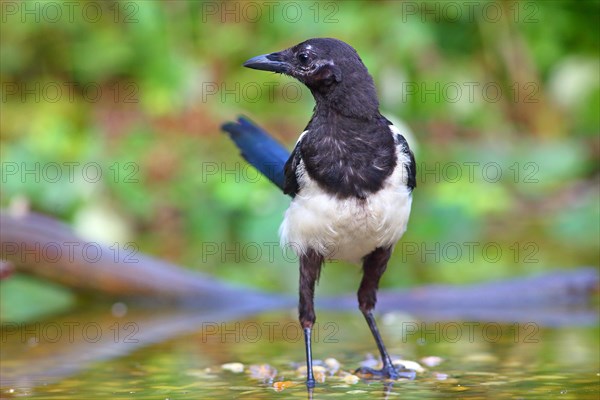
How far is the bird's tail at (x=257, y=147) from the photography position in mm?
4332

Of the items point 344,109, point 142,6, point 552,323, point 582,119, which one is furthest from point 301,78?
point 582,119

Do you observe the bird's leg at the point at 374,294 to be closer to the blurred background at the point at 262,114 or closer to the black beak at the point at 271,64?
the black beak at the point at 271,64

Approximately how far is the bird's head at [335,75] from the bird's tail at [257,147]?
2.37ft

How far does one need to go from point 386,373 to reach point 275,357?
0.55 m

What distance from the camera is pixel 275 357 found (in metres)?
4.02

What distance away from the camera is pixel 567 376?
3432 mm

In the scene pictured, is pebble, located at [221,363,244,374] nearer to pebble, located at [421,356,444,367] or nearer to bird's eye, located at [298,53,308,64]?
pebble, located at [421,356,444,367]

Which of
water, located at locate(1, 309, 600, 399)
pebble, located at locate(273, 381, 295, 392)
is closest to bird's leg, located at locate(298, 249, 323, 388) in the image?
water, located at locate(1, 309, 600, 399)

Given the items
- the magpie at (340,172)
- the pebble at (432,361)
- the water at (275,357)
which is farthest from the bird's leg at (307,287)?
the pebble at (432,361)

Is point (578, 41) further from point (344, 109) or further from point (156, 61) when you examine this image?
point (344, 109)

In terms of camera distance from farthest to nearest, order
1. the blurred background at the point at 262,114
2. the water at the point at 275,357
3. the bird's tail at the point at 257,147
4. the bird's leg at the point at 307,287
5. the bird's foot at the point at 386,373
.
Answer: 1. the blurred background at the point at 262,114
2. the bird's tail at the point at 257,147
3. the bird's leg at the point at 307,287
4. the bird's foot at the point at 386,373
5. the water at the point at 275,357

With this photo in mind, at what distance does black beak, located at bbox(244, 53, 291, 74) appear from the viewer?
3.68 m

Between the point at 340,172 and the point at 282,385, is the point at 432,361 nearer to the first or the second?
the point at 282,385

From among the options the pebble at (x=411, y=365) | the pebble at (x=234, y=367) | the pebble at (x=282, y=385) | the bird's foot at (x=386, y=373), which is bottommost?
the pebble at (x=282, y=385)
